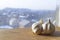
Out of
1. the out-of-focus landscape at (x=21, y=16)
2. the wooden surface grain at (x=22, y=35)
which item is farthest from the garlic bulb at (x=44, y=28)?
the out-of-focus landscape at (x=21, y=16)

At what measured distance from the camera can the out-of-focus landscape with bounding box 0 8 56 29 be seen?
5.07 feet

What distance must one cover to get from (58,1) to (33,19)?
28cm

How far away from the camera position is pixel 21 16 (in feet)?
5.10

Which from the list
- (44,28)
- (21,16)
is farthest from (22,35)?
(21,16)

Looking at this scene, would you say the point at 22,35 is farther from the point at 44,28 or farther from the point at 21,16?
the point at 21,16

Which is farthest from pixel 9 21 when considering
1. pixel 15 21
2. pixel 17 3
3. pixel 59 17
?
pixel 59 17

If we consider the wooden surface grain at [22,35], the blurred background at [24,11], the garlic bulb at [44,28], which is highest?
the blurred background at [24,11]

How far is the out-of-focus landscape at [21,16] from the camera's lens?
1.54m

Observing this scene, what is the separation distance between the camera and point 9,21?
1566mm

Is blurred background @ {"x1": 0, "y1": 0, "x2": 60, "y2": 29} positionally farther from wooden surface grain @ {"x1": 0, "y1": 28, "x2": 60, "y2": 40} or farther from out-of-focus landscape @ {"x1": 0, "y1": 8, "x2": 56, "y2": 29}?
wooden surface grain @ {"x1": 0, "y1": 28, "x2": 60, "y2": 40}

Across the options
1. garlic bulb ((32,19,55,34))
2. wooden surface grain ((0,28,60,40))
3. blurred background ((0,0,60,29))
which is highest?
blurred background ((0,0,60,29))

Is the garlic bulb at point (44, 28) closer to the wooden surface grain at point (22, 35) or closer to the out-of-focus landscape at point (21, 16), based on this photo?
the wooden surface grain at point (22, 35)

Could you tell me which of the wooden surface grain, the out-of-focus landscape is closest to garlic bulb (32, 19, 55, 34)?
the wooden surface grain

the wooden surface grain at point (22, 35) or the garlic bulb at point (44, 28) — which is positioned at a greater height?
the garlic bulb at point (44, 28)
